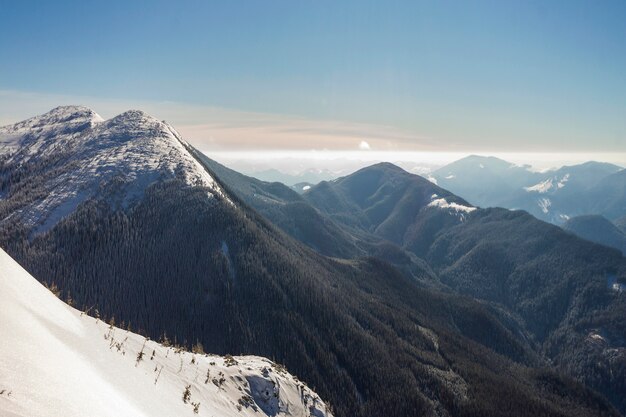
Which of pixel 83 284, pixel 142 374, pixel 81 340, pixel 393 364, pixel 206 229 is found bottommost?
pixel 393 364

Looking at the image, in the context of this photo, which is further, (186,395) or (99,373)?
(186,395)

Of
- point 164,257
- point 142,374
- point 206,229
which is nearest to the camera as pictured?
point 142,374

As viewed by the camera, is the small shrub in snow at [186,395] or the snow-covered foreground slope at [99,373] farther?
the small shrub in snow at [186,395]

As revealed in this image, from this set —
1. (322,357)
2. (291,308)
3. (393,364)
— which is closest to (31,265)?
(291,308)

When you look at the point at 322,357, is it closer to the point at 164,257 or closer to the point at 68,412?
the point at 164,257

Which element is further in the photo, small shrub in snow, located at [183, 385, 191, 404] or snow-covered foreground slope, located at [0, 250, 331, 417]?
small shrub in snow, located at [183, 385, 191, 404]

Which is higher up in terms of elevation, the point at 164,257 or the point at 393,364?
the point at 164,257

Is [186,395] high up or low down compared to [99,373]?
down

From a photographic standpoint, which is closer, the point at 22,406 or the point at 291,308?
the point at 22,406
